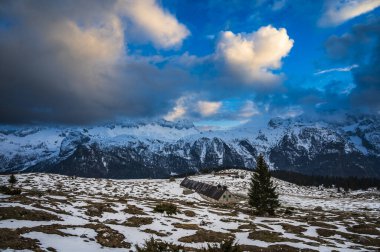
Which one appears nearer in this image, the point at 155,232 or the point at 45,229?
the point at 45,229

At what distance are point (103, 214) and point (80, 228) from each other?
11.2 meters

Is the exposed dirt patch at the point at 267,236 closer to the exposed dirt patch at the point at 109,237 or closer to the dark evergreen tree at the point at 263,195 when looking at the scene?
the exposed dirt patch at the point at 109,237

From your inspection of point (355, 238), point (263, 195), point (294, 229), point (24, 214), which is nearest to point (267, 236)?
point (294, 229)

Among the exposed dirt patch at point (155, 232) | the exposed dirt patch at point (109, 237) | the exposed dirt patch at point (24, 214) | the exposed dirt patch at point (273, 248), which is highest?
the exposed dirt patch at point (24, 214)

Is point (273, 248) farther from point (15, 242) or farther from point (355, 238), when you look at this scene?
point (15, 242)

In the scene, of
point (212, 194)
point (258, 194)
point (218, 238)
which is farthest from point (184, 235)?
point (212, 194)

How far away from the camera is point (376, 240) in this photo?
1462 inches

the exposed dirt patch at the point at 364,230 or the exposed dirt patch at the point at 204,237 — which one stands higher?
the exposed dirt patch at the point at 204,237

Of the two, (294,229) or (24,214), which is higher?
(24,214)

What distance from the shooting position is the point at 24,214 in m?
30.8

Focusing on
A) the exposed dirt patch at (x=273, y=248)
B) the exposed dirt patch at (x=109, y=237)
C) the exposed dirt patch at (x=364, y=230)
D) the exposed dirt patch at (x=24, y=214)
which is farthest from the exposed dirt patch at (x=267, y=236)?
the exposed dirt patch at (x=24, y=214)

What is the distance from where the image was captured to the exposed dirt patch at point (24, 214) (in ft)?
96.1

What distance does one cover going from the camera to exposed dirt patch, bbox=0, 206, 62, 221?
29.3 m

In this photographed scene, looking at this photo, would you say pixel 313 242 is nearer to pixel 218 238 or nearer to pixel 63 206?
pixel 218 238
